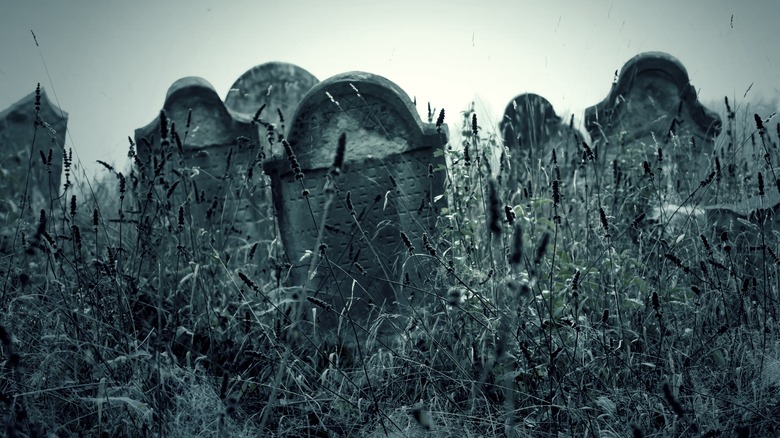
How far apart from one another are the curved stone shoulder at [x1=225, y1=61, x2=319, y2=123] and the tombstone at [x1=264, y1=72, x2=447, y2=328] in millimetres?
2793

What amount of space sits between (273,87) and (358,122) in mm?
3174

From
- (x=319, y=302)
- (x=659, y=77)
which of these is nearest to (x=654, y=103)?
(x=659, y=77)

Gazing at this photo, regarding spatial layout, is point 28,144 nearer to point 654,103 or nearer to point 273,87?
point 273,87

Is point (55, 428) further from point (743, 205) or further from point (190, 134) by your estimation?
point (190, 134)

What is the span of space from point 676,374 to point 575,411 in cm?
44

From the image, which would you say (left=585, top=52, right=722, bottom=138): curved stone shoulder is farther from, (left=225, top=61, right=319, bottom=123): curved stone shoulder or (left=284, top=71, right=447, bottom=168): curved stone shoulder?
(left=225, top=61, right=319, bottom=123): curved stone shoulder

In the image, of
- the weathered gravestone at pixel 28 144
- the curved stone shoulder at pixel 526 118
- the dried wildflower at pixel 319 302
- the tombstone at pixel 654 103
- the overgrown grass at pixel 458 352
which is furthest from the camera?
the curved stone shoulder at pixel 526 118

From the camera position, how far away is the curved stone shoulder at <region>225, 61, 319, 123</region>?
20.7ft

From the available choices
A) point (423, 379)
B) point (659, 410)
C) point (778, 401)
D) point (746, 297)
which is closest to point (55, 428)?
point (423, 379)

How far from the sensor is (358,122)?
357 cm

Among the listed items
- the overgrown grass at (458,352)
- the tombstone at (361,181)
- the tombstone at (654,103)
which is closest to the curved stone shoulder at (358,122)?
the tombstone at (361,181)

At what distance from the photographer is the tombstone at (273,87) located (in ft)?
20.7

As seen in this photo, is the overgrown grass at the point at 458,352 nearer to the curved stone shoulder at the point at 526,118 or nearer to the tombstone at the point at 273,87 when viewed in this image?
the curved stone shoulder at the point at 526,118

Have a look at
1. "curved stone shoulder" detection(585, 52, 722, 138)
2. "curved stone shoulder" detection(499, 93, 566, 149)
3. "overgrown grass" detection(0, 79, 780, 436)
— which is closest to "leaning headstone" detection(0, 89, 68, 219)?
"overgrown grass" detection(0, 79, 780, 436)
